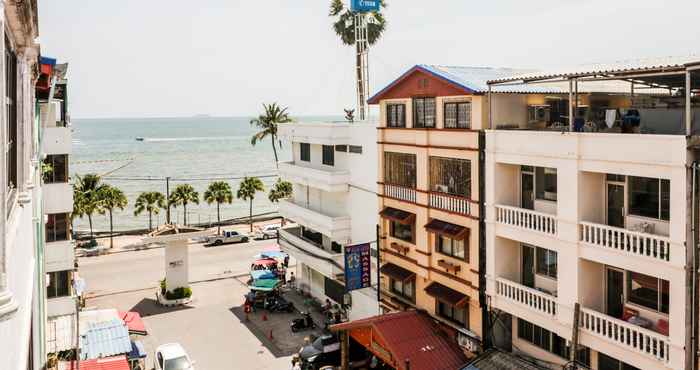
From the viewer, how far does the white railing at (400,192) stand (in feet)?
97.1

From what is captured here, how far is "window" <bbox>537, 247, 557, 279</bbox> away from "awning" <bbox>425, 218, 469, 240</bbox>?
3.39 meters

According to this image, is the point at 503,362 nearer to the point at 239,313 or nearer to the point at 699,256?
the point at 699,256

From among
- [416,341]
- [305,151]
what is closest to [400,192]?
[416,341]

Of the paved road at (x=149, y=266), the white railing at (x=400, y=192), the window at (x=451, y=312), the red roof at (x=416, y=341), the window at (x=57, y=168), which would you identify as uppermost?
the window at (x=57, y=168)

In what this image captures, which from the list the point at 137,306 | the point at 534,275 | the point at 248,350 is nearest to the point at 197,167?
the point at 137,306

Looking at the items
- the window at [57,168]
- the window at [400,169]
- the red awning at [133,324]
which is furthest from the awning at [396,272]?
the window at [57,168]

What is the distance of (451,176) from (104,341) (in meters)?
18.3

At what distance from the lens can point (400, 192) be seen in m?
30.5

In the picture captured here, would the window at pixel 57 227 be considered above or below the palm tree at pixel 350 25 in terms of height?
below

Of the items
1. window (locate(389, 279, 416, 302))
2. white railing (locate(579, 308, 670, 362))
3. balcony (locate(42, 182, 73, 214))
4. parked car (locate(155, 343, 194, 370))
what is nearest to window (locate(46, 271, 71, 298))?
balcony (locate(42, 182, 73, 214))

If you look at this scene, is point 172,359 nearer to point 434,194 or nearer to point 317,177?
point 317,177

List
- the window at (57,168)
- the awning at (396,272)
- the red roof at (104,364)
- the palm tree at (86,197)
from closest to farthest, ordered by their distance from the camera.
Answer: the red roof at (104,364), the window at (57,168), the awning at (396,272), the palm tree at (86,197)

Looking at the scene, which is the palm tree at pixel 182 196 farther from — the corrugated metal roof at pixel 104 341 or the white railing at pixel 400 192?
the white railing at pixel 400 192

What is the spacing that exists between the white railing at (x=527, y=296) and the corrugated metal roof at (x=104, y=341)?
17595mm
